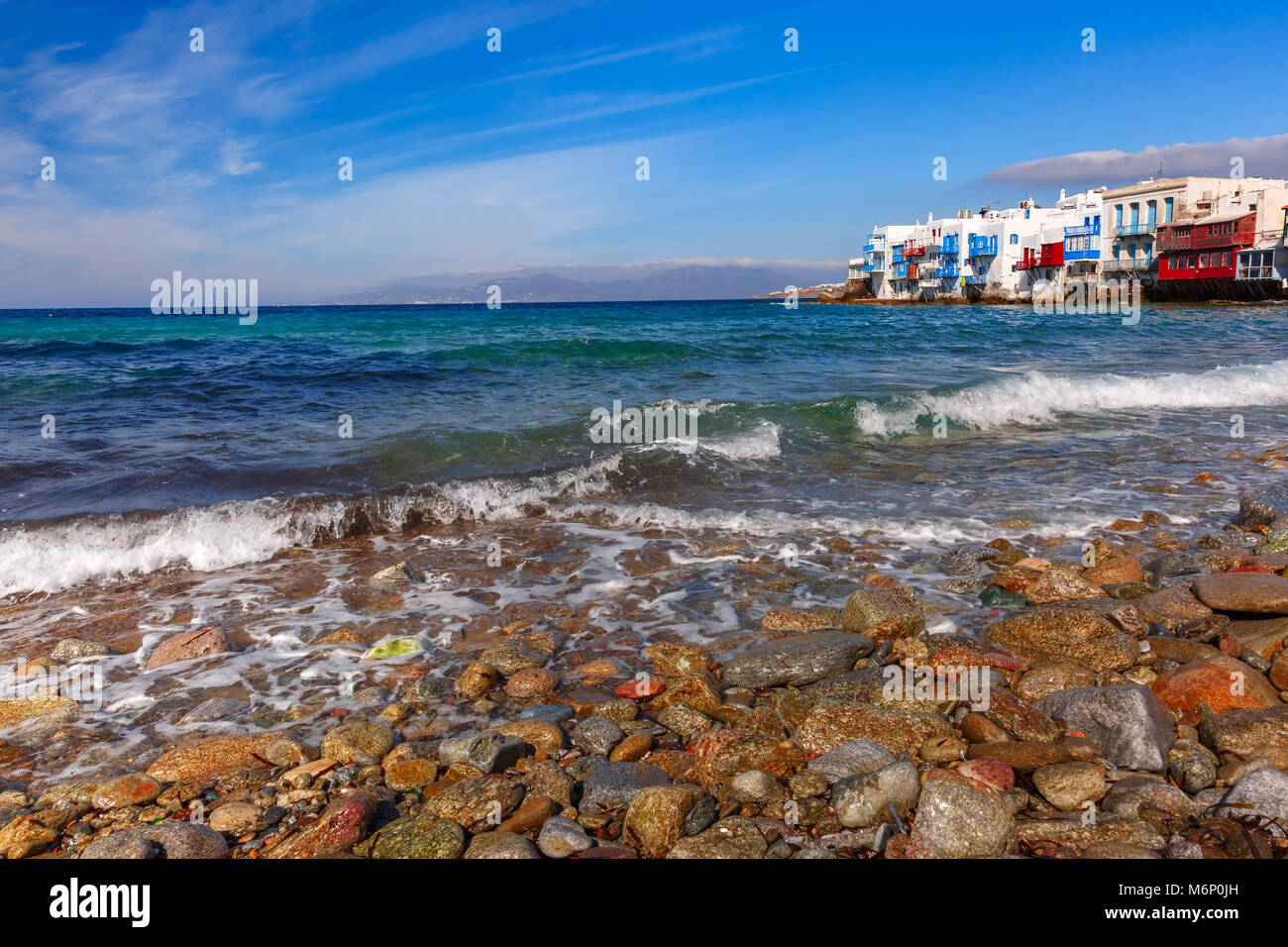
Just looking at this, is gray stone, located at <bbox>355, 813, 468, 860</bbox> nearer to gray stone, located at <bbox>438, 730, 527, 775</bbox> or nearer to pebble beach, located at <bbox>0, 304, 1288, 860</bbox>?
pebble beach, located at <bbox>0, 304, 1288, 860</bbox>

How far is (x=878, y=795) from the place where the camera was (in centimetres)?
338

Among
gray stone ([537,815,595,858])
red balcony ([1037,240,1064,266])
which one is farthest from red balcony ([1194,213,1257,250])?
gray stone ([537,815,595,858])

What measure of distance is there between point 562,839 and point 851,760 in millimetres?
1485

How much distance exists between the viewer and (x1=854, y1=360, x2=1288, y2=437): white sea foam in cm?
1470

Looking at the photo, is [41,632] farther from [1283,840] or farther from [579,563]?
[1283,840]

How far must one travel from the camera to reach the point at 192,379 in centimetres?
1891

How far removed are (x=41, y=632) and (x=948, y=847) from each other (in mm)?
6831

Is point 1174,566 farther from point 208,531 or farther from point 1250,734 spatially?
point 208,531

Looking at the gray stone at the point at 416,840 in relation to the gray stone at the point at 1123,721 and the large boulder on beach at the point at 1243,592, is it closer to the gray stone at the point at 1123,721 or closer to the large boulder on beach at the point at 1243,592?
the gray stone at the point at 1123,721

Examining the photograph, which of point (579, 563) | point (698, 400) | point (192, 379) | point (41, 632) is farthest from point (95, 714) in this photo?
point (192, 379)

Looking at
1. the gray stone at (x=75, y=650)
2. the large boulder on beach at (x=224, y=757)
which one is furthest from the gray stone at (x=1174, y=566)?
the gray stone at (x=75, y=650)

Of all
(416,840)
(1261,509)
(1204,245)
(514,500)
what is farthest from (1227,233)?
(416,840)

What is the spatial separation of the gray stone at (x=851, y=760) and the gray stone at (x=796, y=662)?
3.38ft

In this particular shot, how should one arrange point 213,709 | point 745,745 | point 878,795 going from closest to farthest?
point 878,795, point 745,745, point 213,709
